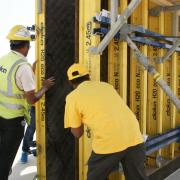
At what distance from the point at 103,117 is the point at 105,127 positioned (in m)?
0.08

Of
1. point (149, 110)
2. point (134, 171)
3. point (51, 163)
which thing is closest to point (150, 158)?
point (149, 110)

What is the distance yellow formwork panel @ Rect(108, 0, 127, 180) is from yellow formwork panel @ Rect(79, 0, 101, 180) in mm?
319

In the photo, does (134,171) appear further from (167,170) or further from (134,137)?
(167,170)

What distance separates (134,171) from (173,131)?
1.92 metres

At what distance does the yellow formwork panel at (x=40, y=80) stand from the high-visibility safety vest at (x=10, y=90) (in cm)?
51

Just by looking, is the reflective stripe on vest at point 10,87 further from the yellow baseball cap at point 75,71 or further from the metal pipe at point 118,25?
the metal pipe at point 118,25

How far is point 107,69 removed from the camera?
3.82 metres

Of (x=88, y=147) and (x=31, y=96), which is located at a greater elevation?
(x=31, y=96)

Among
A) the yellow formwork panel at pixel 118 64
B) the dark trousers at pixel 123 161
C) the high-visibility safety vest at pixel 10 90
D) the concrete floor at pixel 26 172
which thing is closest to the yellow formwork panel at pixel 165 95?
the concrete floor at pixel 26 172

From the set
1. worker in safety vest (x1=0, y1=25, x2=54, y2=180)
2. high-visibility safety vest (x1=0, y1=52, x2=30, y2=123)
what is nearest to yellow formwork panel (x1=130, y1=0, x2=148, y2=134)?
worker in safety vest (x1=0, y1=25, x2=54, y2=180)

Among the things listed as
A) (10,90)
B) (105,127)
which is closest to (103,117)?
(105,127)

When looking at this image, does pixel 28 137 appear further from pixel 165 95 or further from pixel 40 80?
pixel 165 95

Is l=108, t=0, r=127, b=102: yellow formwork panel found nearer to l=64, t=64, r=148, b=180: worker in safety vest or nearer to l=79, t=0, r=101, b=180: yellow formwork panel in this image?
l=79, t=0, r=101, b=180: yellow formwork panel

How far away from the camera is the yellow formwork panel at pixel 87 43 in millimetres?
3488
